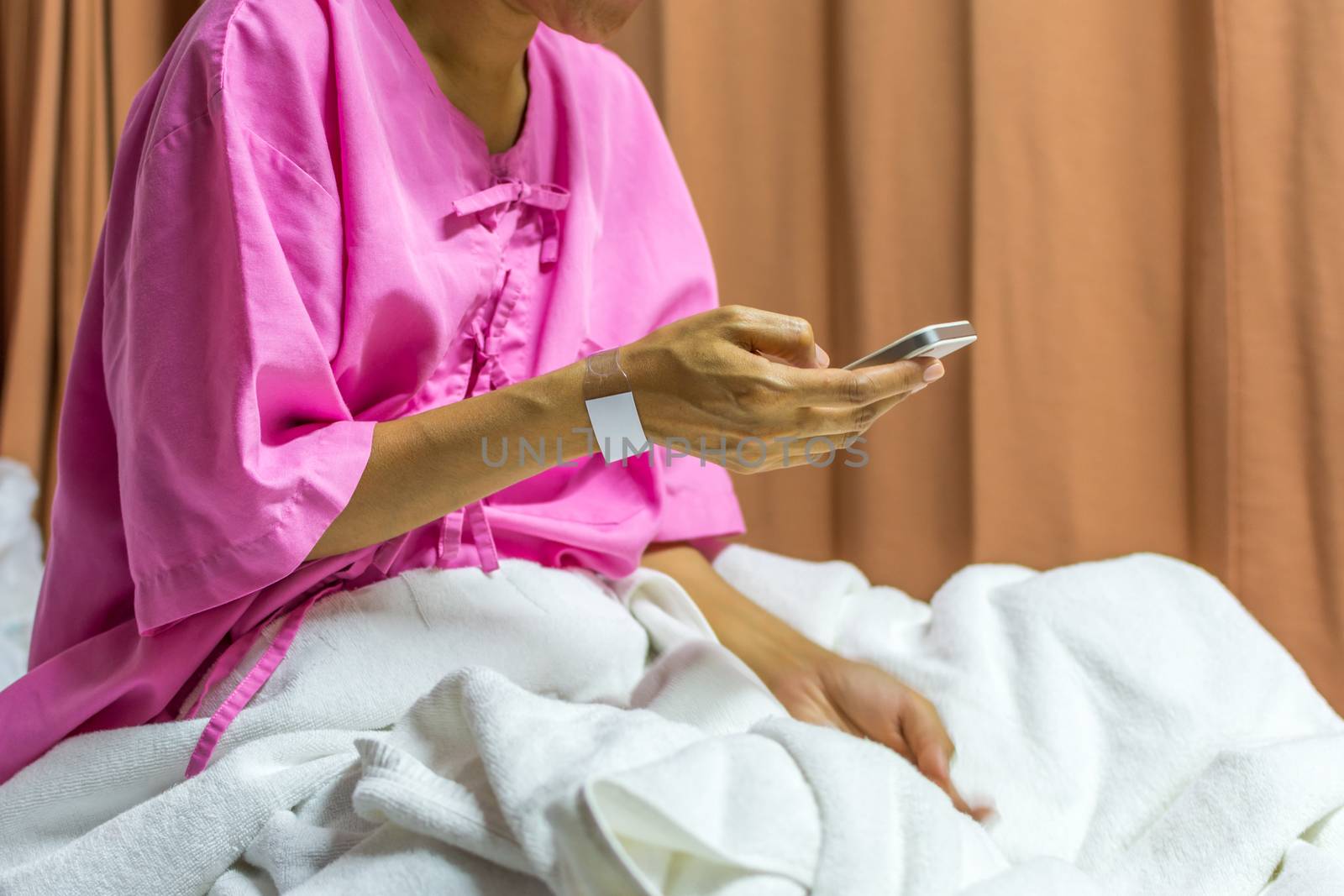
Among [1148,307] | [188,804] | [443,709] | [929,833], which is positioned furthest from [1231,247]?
[188,804]

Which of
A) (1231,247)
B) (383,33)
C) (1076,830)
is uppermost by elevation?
(383,33)

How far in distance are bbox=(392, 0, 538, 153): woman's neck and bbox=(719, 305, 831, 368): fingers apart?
339 mm

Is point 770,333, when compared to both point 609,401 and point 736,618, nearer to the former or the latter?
point 609,401

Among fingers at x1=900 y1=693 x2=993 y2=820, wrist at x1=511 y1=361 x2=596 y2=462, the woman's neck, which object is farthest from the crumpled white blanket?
the woman's neck

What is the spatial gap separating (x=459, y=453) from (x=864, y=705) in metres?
0.37

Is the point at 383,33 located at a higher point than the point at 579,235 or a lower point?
higher

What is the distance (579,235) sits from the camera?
0.94 metres

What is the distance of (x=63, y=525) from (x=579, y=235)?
463 millimetres

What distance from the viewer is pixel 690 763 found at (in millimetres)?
535

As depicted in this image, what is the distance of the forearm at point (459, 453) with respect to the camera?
2.35ft

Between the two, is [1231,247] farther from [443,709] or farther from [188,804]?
[188,804]

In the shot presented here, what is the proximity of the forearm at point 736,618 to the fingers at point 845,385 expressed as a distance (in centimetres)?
28

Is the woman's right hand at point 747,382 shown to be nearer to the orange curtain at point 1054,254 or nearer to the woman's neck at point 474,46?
the woman's neck at point 474,46

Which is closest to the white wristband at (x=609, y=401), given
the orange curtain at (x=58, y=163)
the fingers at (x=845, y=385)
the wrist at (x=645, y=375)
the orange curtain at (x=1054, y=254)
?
the wrist at (x=645, y=375)
